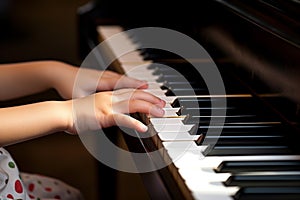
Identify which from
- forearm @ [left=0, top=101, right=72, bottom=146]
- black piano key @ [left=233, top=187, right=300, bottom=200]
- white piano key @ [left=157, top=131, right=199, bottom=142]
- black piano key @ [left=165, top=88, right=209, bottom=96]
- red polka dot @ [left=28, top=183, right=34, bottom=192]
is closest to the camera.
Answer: black piano key @ [left=233, top=187, right=300, bottom=200]

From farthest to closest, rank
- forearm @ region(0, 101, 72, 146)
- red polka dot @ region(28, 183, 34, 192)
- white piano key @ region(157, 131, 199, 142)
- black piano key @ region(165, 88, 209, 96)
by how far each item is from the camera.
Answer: red polka dot @ region(28, 183, 34, 192) → black piano key @ region(165, 88, 209, 96) → forearm @ region(0, 101, 72, 146) → white piano key @ region(157, 131, 199, 142)

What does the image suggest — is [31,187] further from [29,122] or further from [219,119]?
[219,119]

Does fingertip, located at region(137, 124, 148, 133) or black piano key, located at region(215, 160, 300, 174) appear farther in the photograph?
fingertip, located at region(137, 124, 148, 133)

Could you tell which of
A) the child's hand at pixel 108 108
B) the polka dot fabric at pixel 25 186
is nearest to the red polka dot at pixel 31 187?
the polka dot fabric at pixel 25 186

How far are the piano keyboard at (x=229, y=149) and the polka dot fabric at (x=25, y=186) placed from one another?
0.91ft

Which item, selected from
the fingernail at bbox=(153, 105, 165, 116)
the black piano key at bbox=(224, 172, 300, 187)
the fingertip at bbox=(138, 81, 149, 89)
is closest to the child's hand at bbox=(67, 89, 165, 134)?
the fingernail at bbox=(153, 105, 165, 116)

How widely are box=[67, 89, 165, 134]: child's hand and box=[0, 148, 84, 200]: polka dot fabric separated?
151 mm

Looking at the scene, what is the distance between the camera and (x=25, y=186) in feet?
4.23

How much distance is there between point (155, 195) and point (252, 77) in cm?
35

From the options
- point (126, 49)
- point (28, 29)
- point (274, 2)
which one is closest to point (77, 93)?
point (126, 49)

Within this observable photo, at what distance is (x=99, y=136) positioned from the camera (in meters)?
1.74

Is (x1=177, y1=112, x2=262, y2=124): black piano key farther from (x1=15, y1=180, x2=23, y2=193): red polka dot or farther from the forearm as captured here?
(x1=15, y1=180, x2=23, y2=193): red polka dot

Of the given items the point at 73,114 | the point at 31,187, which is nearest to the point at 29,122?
the point at 73,114

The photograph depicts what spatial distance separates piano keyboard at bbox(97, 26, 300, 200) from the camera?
0.77 metres
